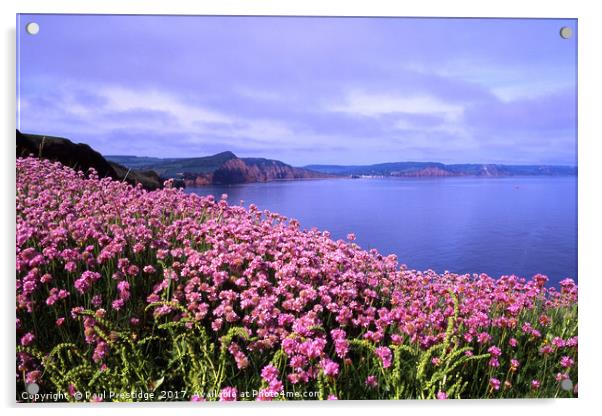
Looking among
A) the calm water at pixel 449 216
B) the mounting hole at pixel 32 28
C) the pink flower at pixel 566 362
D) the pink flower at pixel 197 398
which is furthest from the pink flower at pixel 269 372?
the mounting hole at pixel 32 28

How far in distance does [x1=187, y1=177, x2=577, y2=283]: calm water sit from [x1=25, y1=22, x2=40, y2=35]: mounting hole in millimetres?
1174

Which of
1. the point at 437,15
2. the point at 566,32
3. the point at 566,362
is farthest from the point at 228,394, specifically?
the point at 566,32

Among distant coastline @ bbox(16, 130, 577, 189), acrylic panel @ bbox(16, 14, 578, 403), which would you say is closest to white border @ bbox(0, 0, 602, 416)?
acrylic panel @ bbox(16, 14, 578, 403)

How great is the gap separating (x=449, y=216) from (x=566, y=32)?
1231 millimetres

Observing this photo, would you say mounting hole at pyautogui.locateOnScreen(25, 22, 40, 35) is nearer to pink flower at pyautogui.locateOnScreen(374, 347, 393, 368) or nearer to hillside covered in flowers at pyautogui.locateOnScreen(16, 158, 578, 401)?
hillside covered in flowers at pyautogui.locateOnScreen(16, 158, 578, 401)

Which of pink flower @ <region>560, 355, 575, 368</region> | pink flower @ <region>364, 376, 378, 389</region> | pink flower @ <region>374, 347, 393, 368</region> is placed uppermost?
pink flower @ <region>374, 347, 393, 368</region>

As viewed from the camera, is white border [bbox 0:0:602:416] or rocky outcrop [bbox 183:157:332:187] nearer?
white border [bbox 0:0:602:416]

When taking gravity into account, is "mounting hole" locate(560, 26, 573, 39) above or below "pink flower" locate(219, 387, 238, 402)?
above

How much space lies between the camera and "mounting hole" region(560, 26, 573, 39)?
301cm

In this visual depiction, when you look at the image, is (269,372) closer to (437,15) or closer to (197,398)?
(197,398)

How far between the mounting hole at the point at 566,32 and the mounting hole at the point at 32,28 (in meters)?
2.91

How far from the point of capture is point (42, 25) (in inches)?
112

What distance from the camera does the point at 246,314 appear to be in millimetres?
2713
